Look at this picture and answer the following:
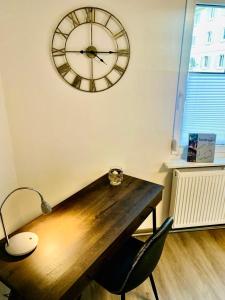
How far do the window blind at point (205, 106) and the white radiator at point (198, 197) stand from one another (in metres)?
0.30

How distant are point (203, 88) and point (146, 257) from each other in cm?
150

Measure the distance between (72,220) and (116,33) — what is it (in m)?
1.32

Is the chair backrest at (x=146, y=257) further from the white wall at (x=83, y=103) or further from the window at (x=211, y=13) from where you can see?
the window at (x=211, y=13)

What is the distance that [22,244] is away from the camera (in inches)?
44.0

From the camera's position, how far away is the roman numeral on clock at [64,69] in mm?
1558

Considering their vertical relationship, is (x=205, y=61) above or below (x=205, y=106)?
above

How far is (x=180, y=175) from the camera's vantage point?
195 centimetres

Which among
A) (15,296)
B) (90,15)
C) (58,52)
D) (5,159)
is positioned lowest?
(15,296)

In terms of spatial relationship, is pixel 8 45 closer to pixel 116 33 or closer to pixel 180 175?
pixel 116 33

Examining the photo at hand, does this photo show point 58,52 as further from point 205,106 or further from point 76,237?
point 205,106

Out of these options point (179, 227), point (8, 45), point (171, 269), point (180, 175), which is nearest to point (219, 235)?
point (179, 227)

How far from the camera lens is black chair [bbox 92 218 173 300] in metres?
1.03

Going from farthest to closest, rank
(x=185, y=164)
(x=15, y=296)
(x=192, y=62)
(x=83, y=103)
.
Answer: (x=185, y=164)
(x=192, y=62)
(x=83, y=103)
(x=15, y=296)

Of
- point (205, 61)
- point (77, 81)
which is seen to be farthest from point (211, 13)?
point (77, 81)
